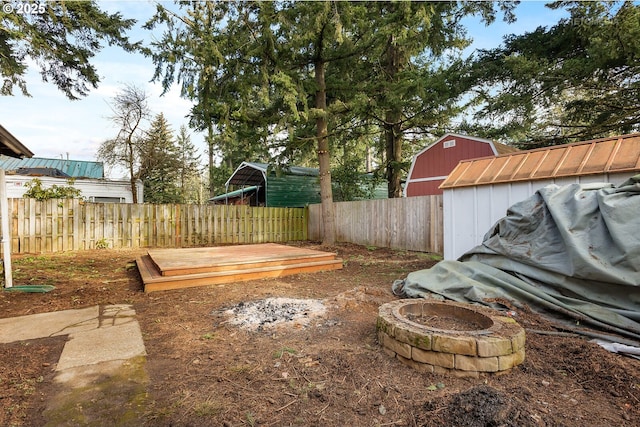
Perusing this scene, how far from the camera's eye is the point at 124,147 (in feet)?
48.0

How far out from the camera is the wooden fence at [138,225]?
25.9 ft

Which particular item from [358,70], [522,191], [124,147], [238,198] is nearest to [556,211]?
[522,191]

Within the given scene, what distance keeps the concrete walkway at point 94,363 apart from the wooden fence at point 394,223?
22.0ft

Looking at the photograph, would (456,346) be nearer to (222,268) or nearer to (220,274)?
(220,274)

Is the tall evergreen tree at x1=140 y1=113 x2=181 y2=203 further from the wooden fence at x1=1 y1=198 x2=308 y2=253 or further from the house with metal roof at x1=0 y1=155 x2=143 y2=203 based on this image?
the wooden fence at x1=1 y1=198 x2=308 y2=253

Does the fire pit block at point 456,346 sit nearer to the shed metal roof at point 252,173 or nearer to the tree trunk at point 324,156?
the tree trunk at point 324,156

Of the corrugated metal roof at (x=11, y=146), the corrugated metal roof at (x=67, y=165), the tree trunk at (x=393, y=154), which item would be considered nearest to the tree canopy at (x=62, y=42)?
the corrugated metal roof at (x=11, y=146)

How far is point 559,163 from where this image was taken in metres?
4.21

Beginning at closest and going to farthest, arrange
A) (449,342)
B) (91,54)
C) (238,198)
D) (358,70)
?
(449,342) < (91,54) < (358,70) < (238,198)

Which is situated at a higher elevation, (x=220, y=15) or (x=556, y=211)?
(x=220, y=15)

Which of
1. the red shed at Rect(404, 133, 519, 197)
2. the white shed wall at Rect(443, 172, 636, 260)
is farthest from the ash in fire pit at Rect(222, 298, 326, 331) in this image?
the red shed at Rect(404, 133, 519, 197)

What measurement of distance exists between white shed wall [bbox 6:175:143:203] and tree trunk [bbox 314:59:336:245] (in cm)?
989

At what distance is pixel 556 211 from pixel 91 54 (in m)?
8.82

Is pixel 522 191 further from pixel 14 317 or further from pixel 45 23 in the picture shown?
pixel 45 23
